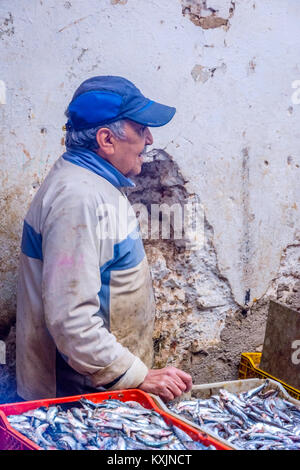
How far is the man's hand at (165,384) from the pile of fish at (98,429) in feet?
0.92

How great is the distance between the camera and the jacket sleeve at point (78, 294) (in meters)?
2.59

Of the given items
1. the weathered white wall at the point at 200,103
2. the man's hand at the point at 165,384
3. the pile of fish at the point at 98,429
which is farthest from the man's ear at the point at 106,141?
the pile of fish at the point at 98,429

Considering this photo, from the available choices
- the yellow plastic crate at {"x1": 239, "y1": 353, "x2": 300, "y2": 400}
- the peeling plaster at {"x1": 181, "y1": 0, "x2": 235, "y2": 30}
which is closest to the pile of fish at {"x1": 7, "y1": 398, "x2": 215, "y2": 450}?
the yellow plastic crate at {"x1": 239, "y1": 353, "x2": 300, "y2": 400}

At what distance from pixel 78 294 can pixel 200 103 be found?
2.11 m

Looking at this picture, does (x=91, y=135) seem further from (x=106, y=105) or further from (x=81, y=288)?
(x=81, y=288)

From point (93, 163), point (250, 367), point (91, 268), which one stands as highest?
point (93, 163)

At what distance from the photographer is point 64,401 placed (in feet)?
8.00

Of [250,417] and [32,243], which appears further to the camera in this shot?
[32,243]

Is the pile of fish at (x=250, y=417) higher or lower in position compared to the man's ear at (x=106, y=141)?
lower

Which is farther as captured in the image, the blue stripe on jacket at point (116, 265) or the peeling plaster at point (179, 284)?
the peeling plaster at point (179, 284)

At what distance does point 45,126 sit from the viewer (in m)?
3.56

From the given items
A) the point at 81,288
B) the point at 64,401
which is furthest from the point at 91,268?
the point at 64,401

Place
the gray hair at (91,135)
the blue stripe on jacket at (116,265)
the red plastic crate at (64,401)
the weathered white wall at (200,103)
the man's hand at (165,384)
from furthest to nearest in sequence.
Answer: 1. the weathered white wall at (200,103)
2. the gray hair at (91,135)
3. the blue stripe on jacket at (116,265)
4. the man's hand at (165,384)
5. the red plastic crate at (64,401)

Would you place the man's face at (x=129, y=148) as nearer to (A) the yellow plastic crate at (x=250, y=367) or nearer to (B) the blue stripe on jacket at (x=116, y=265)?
(B) the blue stripe on jacket at (x=116, y=265)
